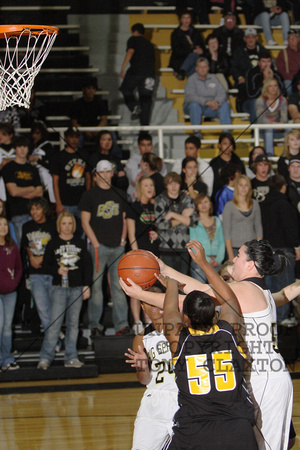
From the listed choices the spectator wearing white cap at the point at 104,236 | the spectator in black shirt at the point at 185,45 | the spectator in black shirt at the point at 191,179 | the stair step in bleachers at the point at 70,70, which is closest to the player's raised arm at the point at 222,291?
the spectator wearing white cap at the point at 104,236

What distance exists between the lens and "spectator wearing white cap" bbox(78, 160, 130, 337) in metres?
7.20

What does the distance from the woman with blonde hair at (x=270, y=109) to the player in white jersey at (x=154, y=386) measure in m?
5.43

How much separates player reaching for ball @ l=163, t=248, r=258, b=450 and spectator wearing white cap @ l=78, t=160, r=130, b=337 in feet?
12.5

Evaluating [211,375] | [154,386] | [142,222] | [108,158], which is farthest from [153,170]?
[211,375]

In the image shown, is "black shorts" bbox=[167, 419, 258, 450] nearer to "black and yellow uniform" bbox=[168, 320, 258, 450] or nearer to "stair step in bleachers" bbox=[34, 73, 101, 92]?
"black and yellow uniform" bbox=[168, 320, 258, 450]

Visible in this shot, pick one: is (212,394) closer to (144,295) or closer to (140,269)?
(144,295)

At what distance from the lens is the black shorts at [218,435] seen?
3174 millimetres

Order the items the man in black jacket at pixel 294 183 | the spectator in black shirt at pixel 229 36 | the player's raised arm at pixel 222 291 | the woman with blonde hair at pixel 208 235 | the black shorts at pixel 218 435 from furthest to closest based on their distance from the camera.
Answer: the spectator in black shirt at pixel 229 36
the man in black jacket at pixel 294 183
the woman with blonde hair at pixel 208 235
the player's raised arm at pixel 222 291
the black shorts at pixel 218 435

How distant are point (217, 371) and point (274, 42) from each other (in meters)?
9.58

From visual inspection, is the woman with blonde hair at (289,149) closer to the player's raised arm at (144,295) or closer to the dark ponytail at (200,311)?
the player's raised arm at (144,295)

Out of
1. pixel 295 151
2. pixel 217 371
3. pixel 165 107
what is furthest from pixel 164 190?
pixel 217 371

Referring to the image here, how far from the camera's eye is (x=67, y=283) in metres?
7.07

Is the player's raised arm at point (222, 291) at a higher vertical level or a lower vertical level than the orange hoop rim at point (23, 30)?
lower

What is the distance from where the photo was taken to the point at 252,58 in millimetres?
10328
